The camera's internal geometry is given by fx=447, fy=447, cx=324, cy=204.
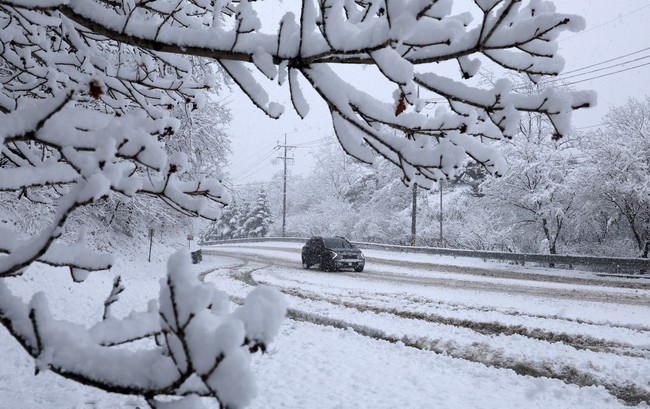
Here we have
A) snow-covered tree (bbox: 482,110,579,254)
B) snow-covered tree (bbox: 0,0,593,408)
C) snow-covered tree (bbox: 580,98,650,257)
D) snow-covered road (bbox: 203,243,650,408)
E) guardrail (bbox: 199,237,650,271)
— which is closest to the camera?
snow-covered tree (bbox: 0,0,593,408)

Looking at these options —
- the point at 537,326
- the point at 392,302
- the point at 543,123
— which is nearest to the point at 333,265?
the point at 392,302

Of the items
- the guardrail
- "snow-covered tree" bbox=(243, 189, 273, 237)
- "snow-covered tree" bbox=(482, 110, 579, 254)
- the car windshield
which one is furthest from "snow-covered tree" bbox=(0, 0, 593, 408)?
"snow-covered tree" bbox=(243, 189, 273, 237)

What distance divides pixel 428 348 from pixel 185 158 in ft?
17.8

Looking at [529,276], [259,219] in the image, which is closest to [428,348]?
[529,276]

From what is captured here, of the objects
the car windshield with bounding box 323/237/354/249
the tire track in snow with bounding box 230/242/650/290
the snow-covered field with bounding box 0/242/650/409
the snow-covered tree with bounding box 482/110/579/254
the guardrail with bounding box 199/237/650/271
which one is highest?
the snow-covered tree with bounding box 482/110/579/254

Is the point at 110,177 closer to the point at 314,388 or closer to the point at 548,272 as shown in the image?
the point at 314,388

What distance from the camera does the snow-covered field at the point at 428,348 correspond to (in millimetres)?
4656

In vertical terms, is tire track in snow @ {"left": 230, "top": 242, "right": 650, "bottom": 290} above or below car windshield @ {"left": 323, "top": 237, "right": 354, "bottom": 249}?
below

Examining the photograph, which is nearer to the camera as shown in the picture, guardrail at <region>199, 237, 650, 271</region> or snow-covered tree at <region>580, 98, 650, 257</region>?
guardrail at <region>199, 237, 650, 271</region>

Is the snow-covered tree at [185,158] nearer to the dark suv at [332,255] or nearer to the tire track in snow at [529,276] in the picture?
the tire track in snow at [529,276]

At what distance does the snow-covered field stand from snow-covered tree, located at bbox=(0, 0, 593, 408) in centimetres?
341

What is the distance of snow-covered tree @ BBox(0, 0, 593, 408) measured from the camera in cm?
102

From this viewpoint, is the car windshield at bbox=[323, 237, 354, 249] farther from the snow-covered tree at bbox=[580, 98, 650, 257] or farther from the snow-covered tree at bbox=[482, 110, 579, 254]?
the snow-covered tree at bbox=[580, 98, 650, 257]

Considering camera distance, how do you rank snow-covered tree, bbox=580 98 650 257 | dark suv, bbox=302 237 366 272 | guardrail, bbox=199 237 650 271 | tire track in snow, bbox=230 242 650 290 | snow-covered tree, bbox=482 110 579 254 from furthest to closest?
snow-covered tree, bbox=482 110 579 254 < snow-covered tree, bbox=580 98 650 257 < dark suv, bbox=302 237 366 272 < guardrail, bbox=199 237 650 271 < tire track in snow, bbox=230 242 650 290
